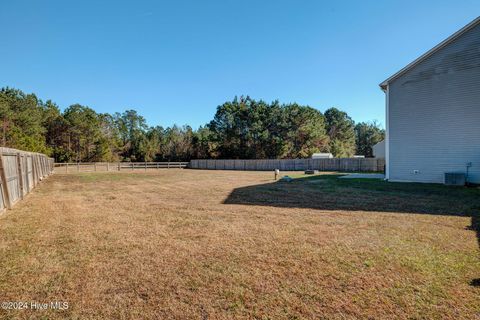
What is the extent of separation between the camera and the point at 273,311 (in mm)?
2070

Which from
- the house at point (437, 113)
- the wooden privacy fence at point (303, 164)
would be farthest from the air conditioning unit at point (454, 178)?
the wooden privacy fence at point (303, 164)

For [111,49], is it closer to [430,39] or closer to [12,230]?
[12,230]

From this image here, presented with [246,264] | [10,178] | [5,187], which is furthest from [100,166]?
[246,264]

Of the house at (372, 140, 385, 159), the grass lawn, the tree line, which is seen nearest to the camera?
the grass lawn

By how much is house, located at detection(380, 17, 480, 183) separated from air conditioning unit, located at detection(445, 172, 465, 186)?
0.34 metres

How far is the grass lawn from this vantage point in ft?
6.99

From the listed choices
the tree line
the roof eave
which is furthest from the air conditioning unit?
the tree line

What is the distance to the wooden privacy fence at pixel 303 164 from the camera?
78.0 feet

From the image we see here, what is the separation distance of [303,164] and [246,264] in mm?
25288

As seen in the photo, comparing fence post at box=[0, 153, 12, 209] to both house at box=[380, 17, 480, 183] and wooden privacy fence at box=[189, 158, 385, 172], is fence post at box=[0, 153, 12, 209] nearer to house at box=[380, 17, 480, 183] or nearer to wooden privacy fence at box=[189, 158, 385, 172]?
house at box=[380, 17, 480, 183]

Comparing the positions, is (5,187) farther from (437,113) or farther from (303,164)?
(303,164)

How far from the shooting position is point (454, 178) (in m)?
10.3

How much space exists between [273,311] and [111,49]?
57.7 ft

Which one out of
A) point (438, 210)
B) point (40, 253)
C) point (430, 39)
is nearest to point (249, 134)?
point (430, 39)
